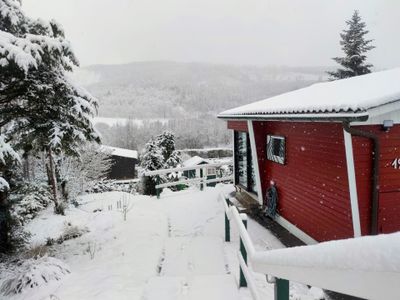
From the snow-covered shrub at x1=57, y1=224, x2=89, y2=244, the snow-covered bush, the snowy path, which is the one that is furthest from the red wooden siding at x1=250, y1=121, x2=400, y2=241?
the snow-covered bush

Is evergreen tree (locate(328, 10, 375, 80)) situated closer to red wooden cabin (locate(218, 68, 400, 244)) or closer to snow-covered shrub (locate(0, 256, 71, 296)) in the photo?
red wooden cabin (locate(218, 68, 400, 244))

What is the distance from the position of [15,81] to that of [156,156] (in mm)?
20232

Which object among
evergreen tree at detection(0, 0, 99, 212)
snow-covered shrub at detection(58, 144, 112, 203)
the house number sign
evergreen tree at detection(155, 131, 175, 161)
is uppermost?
evergreen tree at detection(0, 0, 99, 212)

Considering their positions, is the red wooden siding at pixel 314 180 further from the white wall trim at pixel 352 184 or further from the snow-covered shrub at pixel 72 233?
the snow-covered shrub at pixel 72 233

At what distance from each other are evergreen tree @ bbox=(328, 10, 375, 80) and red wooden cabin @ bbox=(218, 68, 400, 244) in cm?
2266

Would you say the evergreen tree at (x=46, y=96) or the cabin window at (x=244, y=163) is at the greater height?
the evergreen tree at (x=46, y=96)

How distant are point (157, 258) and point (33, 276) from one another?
2.03 metres

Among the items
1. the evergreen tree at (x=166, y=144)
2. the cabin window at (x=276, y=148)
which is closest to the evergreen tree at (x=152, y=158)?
the evergreen tree at (x=166, y=144)

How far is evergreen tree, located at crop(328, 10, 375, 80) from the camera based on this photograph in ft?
90.8

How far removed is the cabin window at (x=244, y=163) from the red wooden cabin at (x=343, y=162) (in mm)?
3071

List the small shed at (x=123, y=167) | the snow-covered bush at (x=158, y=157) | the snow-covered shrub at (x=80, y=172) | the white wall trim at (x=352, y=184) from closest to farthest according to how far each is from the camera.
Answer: the white wall trim at (x=352, y=184) < the snow-covered shrub at (x=80, y=172) < the snow-covered bush at (x=158, y=157) < the small shed at (x=123, y=167)

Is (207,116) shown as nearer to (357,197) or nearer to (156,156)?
(156,156)

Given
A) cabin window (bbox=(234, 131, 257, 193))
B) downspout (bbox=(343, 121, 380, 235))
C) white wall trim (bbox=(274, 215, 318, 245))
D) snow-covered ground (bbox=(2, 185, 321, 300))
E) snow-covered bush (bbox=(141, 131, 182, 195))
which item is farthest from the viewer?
snow-covered bush (bbox=(141, 131, 182, 195))

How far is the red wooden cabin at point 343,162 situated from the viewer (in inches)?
217
